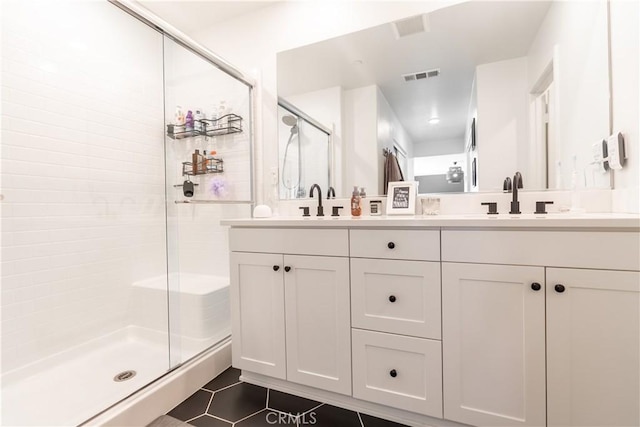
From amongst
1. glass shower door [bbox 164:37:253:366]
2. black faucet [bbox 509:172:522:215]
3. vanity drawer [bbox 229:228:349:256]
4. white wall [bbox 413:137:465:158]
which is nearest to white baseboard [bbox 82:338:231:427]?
Result: glass shower door [bbox 164:37:253:366]

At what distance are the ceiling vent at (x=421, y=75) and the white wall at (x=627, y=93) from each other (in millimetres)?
730

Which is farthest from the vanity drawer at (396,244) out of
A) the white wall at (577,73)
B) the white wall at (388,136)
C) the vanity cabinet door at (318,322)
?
the white wall at (577,73)

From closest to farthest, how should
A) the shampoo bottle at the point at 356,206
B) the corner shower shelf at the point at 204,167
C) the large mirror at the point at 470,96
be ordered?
the large mirror at the point at 470,96
the shampoo bottle at the point at 356,206
the corner shower shelf at the point at 204,167

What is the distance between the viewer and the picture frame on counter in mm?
1680

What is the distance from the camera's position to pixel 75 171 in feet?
6.19

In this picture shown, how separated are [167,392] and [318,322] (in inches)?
→ 31.1

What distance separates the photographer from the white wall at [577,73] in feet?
4.36

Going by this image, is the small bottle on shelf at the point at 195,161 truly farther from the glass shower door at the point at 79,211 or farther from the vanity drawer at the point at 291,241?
the vanity drawer at the point at 291,241

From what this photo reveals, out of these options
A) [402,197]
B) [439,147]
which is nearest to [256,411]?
[402,197]

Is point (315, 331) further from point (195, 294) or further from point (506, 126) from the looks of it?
point (506, 126)

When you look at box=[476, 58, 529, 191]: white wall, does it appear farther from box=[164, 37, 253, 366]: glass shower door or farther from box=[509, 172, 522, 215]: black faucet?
box=[164, 37, 253, 366]: glass shower door

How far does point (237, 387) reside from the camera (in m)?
1.58

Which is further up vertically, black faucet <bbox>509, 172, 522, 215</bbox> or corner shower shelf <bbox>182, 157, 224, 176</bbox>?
corner shower shelf <bbox>182, 157, 224, 176</bbox>

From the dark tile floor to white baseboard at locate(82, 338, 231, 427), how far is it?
0.05 meters
